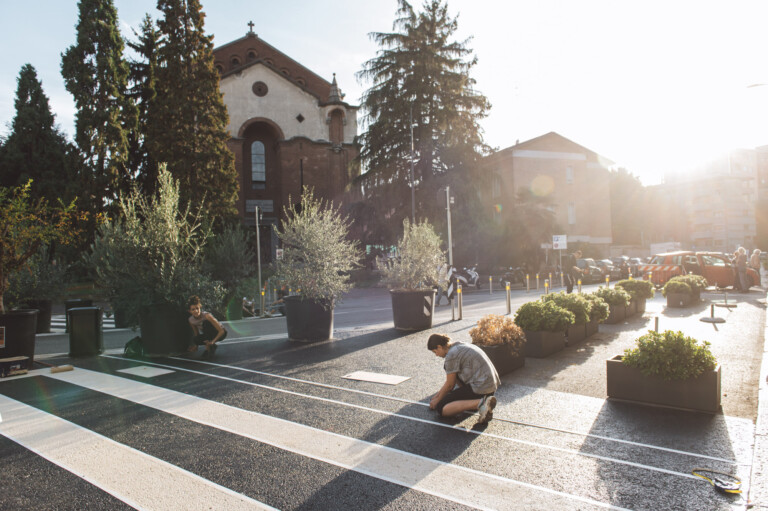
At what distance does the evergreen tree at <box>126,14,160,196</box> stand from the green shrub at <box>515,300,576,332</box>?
25.3m

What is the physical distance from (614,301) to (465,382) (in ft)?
26.2

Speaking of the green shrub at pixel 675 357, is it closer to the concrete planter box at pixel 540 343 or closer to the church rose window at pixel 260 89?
the concrete planter box at pixel 540 343

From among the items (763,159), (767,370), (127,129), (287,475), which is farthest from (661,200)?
(287,475)

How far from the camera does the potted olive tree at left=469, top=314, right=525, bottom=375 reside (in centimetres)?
715

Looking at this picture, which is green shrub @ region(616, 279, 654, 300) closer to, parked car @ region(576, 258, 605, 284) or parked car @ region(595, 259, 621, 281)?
parked car @ region(576, 258, 605, 284)

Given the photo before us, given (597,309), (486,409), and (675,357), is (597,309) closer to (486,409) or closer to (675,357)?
(675,357)

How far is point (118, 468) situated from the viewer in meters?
4.25

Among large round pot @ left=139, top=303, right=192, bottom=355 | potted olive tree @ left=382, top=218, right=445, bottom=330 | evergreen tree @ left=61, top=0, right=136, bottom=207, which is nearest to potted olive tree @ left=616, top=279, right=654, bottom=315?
potted olive tree @ left=382, top=218, right=445, bottom=330

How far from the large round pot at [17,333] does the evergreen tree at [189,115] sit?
18903 mm

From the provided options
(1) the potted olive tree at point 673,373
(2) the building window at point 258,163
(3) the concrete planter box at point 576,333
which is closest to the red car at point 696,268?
(3) the concrete planter box at point 576,333

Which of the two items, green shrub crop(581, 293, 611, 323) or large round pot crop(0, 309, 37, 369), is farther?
green shrub crop(581, 293, 611, 323)

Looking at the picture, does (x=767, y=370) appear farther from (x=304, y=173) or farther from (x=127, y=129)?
(x=304, y=173)

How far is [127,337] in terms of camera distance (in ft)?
41.3

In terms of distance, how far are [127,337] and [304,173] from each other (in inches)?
1206
